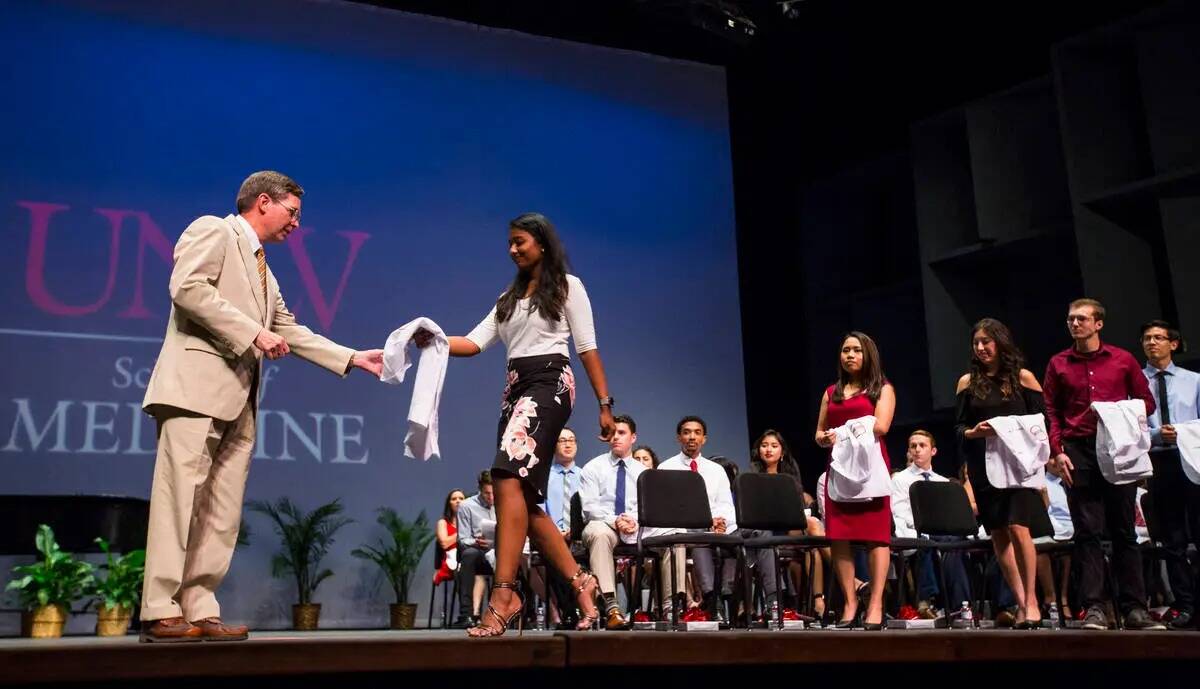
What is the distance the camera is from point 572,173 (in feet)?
28.8

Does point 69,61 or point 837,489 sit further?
point 69,61

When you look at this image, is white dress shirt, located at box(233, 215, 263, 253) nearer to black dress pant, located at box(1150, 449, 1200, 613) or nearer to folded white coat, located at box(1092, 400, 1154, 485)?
folded white coat, located at box(1092, 400, 1154, 485)

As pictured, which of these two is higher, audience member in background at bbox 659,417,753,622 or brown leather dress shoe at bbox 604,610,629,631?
audience member in background at bbox 659,417,753,622

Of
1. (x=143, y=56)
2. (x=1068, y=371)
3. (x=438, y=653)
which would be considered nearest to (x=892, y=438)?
(x=1068, y=371)

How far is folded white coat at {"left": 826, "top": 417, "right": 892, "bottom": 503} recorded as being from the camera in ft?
15.1

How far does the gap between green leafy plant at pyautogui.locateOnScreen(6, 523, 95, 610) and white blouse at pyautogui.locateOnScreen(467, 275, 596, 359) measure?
13.6 feet

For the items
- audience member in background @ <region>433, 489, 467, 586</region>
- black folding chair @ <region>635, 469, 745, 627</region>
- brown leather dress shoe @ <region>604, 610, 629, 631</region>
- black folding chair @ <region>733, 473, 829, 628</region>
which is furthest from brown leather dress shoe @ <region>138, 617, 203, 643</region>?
audience member in background @ <region>433, 489, 467, 586</region>

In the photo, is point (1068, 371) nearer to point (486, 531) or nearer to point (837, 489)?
point (837, 489)

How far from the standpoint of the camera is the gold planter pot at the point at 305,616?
24.7 ft

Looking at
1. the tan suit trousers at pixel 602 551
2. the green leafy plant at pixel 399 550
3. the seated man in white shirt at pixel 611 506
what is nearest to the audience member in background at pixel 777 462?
the seated man in white shirt at pixel 611 506

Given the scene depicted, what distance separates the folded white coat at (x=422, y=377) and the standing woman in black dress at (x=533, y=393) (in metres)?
0.10

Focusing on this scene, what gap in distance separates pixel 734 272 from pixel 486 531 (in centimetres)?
340

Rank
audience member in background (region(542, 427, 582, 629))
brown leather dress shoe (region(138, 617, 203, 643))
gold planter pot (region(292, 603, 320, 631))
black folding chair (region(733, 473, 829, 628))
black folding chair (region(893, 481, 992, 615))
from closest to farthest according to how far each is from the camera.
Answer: brown leather dress shoe (region(138, 617, 203, 643)) < black folding chair (region(733, 473, 829, 628)) < black folding chair (region(893, 481, 992, 615)) < audience member in background (region(542, 427, 582, 629)) < gold planter pot (region(292, 603, 320, 631))

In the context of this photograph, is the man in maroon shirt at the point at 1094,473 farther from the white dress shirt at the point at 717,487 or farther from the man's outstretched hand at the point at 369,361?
the man's outstretched hand at the point at 369,361
